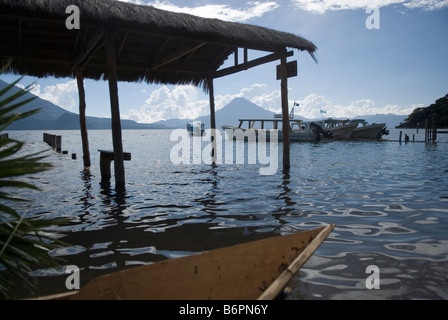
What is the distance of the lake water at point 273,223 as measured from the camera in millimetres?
3178

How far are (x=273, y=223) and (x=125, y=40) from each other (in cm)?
702

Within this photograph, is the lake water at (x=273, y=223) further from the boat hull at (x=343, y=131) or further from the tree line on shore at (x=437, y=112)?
the tree line on shore at (x=437, y=112)

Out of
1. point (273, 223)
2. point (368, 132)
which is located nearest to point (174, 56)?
point (273, 223)

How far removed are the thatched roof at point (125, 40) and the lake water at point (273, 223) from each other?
11.8 ft

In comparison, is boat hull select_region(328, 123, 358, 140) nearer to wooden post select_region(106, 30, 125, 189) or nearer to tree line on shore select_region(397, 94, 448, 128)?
tree line on shore select_region(397, 94, 448, 128)

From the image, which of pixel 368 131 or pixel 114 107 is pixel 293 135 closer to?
pixel 368 131

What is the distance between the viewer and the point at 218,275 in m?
2.25

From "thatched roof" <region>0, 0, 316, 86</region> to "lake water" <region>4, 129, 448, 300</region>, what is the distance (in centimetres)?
359

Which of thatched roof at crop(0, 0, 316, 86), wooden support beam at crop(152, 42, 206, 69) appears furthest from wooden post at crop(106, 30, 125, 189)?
wooden support beam at crop(152, 42, 206, 69)

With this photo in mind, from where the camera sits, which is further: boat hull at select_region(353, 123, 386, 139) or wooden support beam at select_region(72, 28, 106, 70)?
boat hull at select_region(353, 123, 386, 139)

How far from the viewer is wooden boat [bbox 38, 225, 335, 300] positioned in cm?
196

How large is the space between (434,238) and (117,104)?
6427 millimetres

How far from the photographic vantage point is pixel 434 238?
13.9 ft
